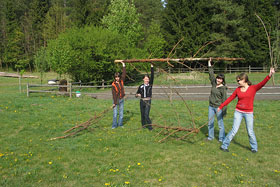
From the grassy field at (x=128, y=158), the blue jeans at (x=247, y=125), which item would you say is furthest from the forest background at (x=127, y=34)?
the grassy field at (x=128, y=158)

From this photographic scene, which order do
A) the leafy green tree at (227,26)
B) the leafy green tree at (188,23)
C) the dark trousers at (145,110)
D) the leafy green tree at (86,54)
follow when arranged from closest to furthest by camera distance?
the dark trousers at (145,110)
the leafy green tree at (86,54)
the leafy green tree at (227,26)
the leafy green tree at (188,23)

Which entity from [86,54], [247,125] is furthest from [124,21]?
[247,125]

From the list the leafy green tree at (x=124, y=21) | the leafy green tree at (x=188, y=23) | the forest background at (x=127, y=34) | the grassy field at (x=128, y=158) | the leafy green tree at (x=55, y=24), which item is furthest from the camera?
the leafy green tree at (x=55, y=24)

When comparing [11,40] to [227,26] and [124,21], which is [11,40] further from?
[227,26]

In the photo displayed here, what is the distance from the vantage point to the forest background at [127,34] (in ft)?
76.3

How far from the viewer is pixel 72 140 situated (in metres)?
6.85

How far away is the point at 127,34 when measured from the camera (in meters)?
32.4

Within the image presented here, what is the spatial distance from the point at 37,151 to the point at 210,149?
15.1 feet

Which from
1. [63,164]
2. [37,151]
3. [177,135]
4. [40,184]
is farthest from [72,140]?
[177,135]

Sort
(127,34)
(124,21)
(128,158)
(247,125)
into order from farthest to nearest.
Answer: (124,21) → (127,34) → (247,125) → (128,158)

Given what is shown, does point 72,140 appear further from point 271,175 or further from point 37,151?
point 271,175

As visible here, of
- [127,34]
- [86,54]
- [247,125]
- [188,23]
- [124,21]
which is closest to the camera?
[247,125]

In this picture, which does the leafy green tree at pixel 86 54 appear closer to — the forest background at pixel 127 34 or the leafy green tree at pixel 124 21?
the forest background at pixel 127 34

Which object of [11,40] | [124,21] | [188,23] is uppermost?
[188,23]
